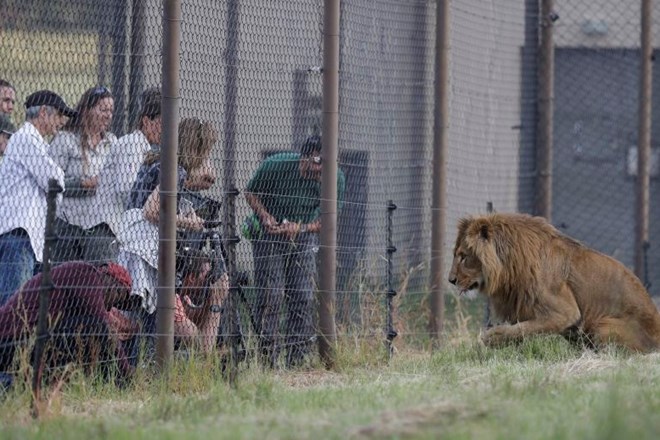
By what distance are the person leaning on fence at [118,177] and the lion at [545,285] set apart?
2.56 metres

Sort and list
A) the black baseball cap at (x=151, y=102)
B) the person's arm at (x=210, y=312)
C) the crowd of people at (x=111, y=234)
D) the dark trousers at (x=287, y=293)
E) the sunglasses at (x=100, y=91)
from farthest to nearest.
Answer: the dark trousers at (x=287, y=293), the black baseball cap at (x=151, y=102), the person's arm at (x=210, y=312), the sunglasses at (x=100, y=91), the crowd of people at (x=111, y=234)

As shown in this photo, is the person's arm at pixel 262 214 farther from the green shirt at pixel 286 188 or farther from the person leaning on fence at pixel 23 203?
the person leaning on fence at pixel 23 203

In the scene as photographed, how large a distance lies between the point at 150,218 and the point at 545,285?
3.00 metres

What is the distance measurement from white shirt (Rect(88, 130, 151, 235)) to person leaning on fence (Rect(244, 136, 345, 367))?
1019 millimetres

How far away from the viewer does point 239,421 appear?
6.37 meters

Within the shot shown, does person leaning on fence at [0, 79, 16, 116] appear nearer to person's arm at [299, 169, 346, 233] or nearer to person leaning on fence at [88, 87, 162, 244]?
person leaning on fence at [88, 87, 162, 244]

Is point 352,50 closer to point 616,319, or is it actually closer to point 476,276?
point 476,276

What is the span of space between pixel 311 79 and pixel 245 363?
2441mm

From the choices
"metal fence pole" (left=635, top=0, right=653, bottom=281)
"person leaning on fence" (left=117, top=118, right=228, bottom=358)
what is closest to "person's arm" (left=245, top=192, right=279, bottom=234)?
"person leaning on fence" (left=117, top=118, right=228, bottom=358)

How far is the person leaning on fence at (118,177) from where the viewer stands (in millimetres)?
9047

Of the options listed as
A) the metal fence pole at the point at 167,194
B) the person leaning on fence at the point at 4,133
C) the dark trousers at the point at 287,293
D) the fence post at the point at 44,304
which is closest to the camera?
the fence post at the point at 44,304

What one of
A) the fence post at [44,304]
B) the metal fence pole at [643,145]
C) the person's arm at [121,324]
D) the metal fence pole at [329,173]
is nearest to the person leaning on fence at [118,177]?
the person's arm at [121,324]

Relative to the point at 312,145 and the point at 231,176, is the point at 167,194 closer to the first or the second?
the point at 231,176

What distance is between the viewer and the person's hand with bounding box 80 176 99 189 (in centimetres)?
897
